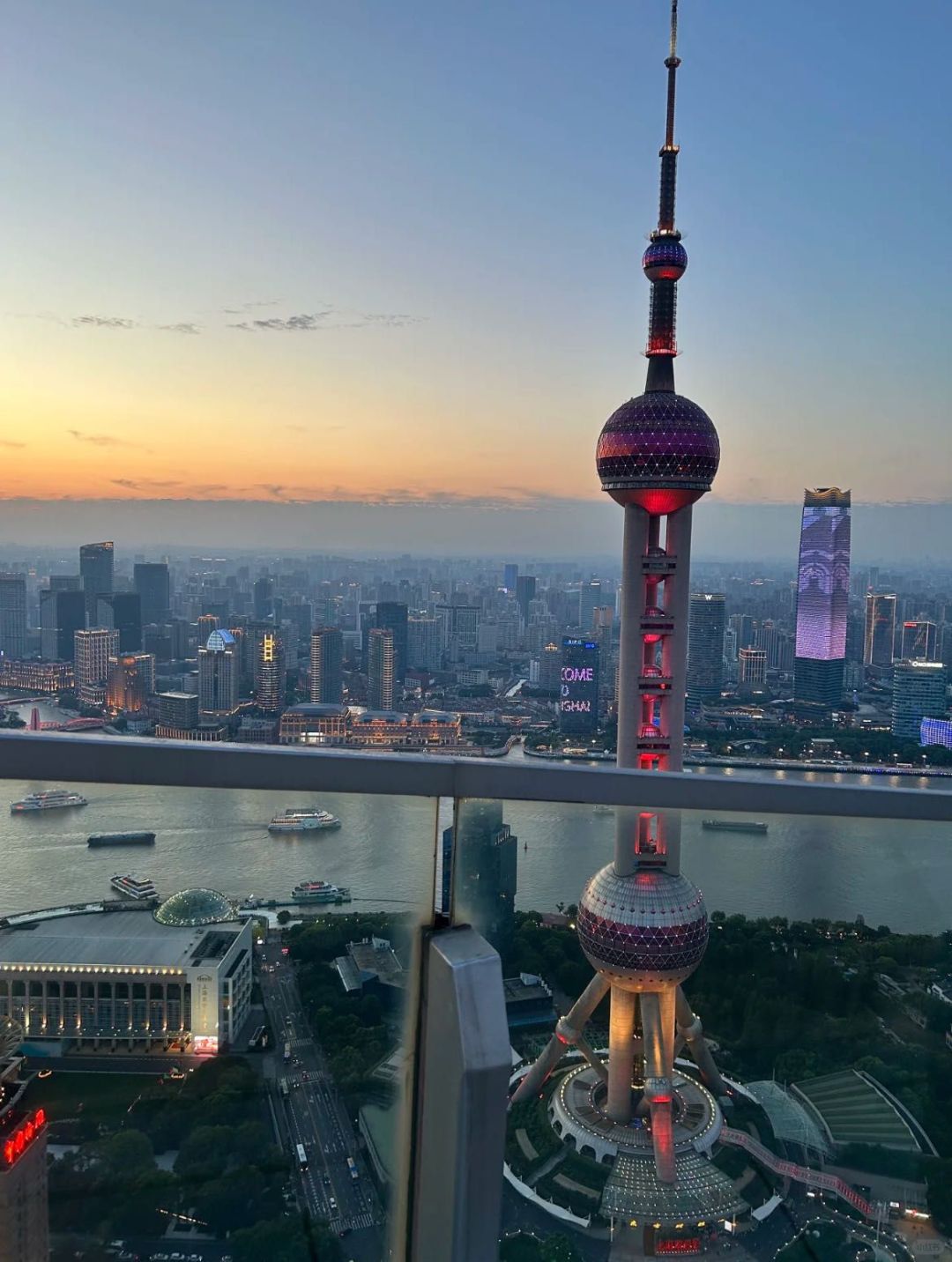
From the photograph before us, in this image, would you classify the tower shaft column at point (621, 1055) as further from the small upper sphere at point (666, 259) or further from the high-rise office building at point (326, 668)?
the high-rise office building at point (326, 668)

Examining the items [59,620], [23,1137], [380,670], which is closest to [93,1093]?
[23,1137]

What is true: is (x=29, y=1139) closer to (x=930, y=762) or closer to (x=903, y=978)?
(x=903, y=978)

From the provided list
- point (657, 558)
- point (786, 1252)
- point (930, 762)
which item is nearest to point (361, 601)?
point (930, 762)

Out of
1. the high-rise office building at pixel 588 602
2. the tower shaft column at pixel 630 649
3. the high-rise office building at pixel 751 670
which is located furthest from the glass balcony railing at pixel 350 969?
the high-rise office building at pixel 588 602

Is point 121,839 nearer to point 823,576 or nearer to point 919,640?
point 823,576

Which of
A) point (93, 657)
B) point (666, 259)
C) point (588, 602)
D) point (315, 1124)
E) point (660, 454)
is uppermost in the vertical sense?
point (666, 259)

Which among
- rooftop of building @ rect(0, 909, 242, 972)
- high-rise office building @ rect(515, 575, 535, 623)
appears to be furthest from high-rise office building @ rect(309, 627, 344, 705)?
rooftop of building @ rect(0, 909, 242, 972)
